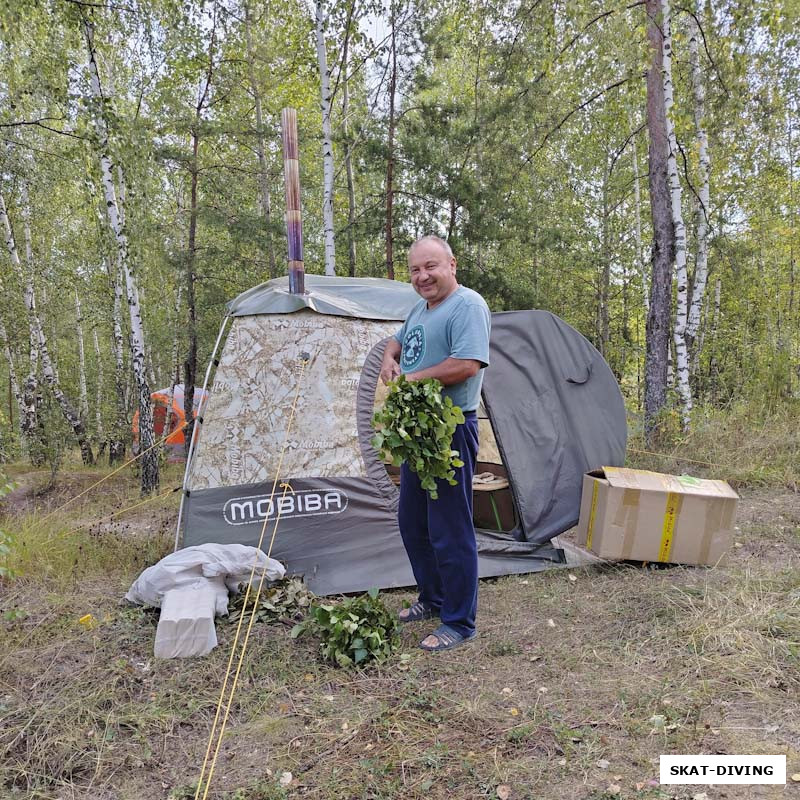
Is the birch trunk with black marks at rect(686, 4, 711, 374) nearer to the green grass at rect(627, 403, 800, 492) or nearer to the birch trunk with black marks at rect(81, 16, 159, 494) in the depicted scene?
the green grass at rect(627, 403, 800, 492)

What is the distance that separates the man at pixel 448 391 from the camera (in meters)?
2.74

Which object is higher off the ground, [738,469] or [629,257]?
[629,257]

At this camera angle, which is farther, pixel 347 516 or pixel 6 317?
pixel 6 317

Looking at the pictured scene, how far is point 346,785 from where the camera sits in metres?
2.05

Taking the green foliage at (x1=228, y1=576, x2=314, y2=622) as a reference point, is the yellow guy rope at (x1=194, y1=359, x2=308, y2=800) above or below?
above

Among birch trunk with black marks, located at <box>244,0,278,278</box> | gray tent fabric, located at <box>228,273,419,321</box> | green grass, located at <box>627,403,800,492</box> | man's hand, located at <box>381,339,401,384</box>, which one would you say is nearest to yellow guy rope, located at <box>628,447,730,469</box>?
green grass, located at <box>627,403,800,492</box>

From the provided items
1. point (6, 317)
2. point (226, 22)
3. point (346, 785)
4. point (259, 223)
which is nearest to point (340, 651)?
point (346, 785)

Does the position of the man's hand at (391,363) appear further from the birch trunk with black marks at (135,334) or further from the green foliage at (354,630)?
the birch trunk with black marks at (135,334)

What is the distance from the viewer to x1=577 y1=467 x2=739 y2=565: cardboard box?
12.4 feet

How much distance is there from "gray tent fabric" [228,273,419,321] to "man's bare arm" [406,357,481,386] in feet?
5.30

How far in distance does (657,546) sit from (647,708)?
1657 millimetres

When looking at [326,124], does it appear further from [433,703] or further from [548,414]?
[433,703]

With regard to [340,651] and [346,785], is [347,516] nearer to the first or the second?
[340,651]

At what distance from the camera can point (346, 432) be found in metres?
→ 4.00
